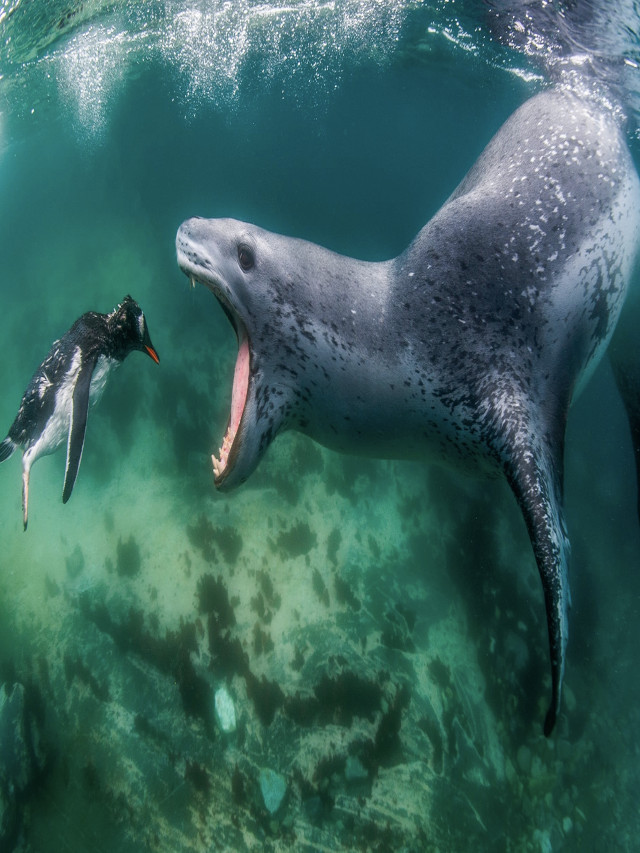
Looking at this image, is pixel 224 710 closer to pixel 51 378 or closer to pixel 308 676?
pixel 308 676

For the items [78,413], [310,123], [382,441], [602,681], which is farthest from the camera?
[310,123]

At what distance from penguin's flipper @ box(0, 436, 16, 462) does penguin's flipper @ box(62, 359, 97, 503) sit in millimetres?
615

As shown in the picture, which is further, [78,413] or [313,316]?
[78,413]

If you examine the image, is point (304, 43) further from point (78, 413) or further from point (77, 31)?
point (78, 413)

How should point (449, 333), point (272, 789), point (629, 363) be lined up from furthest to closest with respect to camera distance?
point (629, 363) → point (272, 789) → point (449, 333)

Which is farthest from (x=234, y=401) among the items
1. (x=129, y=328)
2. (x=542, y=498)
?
(x=129, y=328)

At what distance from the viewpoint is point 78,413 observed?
11.8 feet

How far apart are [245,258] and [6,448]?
112 inches

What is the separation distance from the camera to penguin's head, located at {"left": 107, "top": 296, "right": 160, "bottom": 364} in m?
3.88

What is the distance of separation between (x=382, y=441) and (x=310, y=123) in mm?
15581

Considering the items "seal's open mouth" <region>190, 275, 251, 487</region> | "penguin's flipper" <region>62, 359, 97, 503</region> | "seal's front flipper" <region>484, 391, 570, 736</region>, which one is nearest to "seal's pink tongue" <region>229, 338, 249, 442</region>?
"seal's open mouth" <region>190, 275, 251, 487</region>

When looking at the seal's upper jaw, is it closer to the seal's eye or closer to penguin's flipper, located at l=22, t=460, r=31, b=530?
the seal's eye

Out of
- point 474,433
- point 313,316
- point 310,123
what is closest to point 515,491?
point 474,433

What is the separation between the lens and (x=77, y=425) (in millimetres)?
3533
